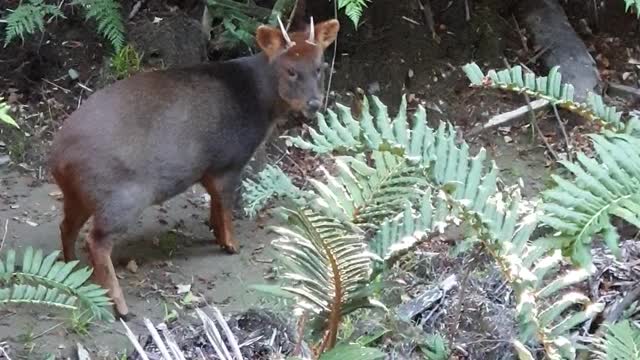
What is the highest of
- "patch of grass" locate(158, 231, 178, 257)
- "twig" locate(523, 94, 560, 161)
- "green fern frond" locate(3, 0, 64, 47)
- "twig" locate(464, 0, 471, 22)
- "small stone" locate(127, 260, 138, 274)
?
"green fern frond" locate(3, 0, 64, 47)

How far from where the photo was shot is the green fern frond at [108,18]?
5918mm

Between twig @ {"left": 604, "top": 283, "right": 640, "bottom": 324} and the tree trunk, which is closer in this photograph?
twig @ {"left": 604, "top": 283, "right": 640, "bottom": 324}

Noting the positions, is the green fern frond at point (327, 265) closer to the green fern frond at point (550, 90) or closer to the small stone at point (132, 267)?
the green fern frond at point (550, 90)

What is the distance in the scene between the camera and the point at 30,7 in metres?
5.99

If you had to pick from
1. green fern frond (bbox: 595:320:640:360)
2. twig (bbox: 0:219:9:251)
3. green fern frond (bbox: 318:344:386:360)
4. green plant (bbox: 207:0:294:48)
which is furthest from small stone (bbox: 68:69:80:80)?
green fern frond (bbox: 595:320:640:360)

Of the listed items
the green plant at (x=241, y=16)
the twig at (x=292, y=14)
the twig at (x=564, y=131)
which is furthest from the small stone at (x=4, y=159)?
the twig at (x=564, y=131)

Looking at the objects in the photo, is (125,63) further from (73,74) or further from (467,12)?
(467,12)

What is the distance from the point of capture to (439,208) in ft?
9.34

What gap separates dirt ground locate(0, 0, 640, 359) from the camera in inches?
205

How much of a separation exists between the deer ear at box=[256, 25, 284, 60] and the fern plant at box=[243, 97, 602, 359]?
7.89 feet

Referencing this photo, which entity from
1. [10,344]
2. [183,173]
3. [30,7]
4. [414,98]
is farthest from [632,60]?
[10,344]

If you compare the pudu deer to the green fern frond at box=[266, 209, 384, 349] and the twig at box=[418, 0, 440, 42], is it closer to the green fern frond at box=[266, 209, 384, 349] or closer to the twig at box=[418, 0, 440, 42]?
the twig at box=[418, 0, 440, 42]

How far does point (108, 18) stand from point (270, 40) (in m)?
1.10

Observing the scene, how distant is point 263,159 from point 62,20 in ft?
5.43
